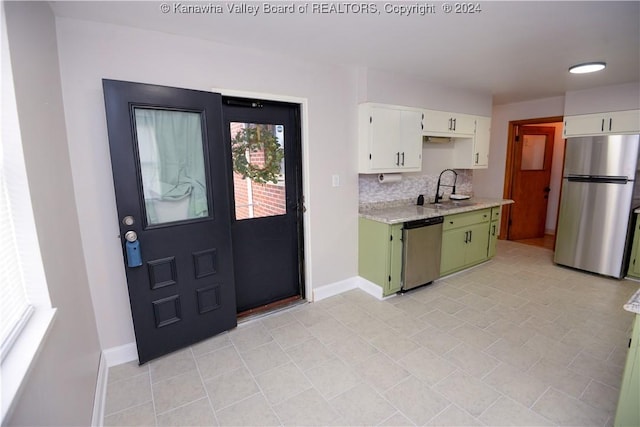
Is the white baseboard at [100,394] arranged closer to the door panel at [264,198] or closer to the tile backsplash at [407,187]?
the door panel at [264,198]

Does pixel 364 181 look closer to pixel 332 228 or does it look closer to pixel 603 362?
pixel 332 228

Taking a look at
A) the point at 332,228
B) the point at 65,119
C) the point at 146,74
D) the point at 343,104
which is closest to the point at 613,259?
the point at 332,228

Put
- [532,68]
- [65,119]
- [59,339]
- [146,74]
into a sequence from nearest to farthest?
[59,339] < [65,119] < [146,74] < [532,68]

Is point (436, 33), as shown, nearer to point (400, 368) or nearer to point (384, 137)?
point (384, 137)

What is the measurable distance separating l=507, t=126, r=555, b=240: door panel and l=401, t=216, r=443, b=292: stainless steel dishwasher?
275cm

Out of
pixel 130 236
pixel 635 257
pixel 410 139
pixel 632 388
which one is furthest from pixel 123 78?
pixel 635 257

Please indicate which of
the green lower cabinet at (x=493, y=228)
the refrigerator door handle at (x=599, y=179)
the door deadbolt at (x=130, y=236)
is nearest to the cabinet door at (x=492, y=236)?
the green lower cabinet at (x=493, y=228)

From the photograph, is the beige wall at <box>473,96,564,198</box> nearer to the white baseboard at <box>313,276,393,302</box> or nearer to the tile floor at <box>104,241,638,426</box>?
the tile floor at <box>104,241,638,426</box>

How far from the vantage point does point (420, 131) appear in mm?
3506

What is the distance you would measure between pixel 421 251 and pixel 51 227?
3.03 meters

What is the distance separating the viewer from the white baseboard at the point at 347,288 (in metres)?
3.22

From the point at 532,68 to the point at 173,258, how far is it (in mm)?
3810

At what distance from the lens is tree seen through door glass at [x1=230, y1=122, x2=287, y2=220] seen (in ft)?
8.86

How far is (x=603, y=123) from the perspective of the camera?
385 cm
